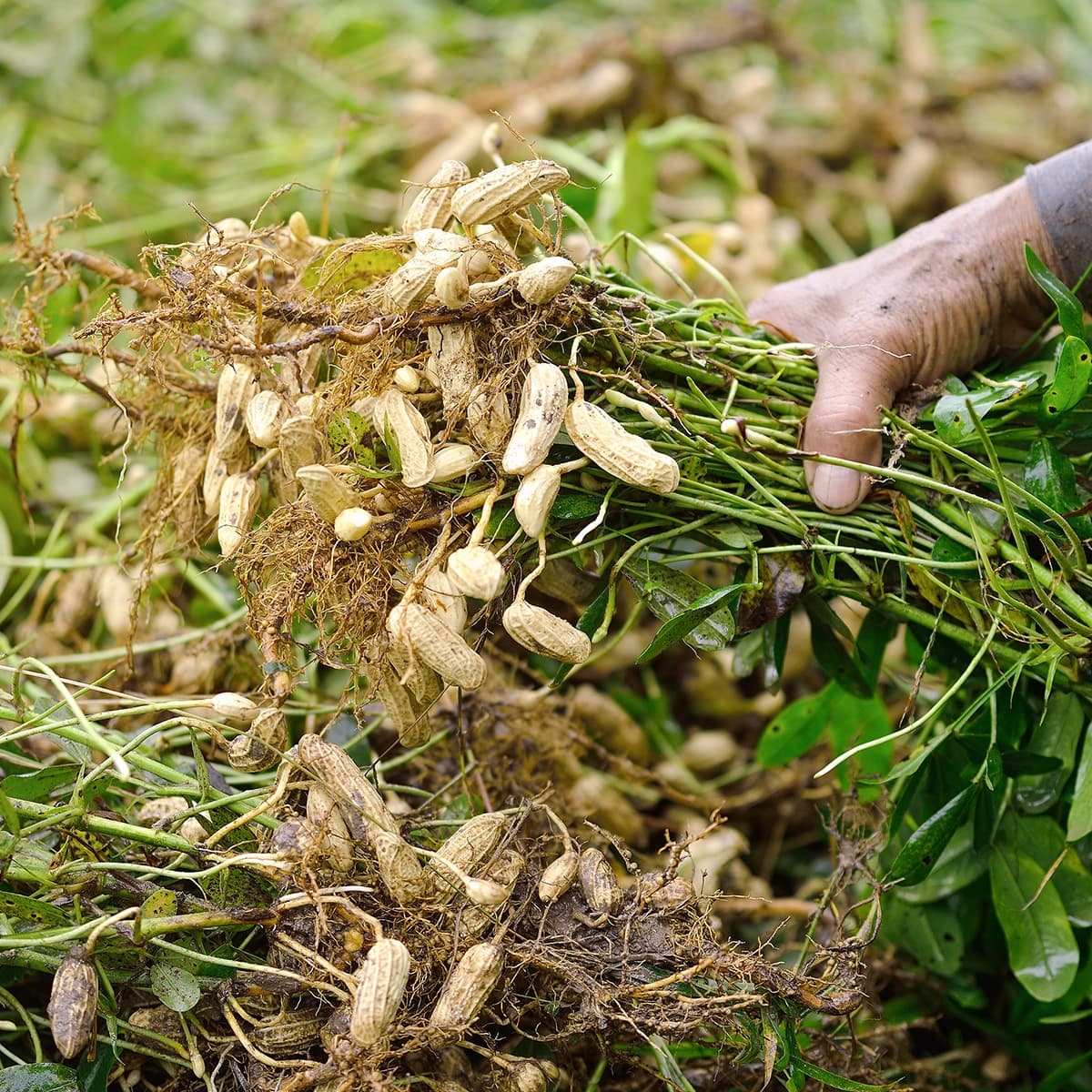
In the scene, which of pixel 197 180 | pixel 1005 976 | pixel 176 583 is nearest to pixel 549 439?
pixel 176 583

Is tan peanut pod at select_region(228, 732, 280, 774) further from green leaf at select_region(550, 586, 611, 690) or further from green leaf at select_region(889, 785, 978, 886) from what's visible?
green leaf at select_region(889, 785, 978, 886)

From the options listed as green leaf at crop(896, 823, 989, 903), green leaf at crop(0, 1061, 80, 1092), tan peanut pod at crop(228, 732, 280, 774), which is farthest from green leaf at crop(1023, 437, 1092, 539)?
green leaf at crop(0, 1061, 80, 1092)

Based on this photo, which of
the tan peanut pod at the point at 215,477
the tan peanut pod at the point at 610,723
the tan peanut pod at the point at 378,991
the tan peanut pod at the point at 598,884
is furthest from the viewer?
the tan peanut pod at the point at 610,723

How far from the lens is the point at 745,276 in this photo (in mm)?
1577

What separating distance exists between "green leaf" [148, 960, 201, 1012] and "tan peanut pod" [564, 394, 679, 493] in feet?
1.63

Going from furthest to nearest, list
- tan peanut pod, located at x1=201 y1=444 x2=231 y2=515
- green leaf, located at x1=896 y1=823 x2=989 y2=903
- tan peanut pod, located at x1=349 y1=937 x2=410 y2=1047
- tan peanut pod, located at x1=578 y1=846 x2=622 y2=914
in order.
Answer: green leaf, located at x1=896 y1=823 x2=989 y2=903 → tan peanut pod, located at x1=201 y1=444 x2=231 y2=515 → tan peanut pod, located at x1=578 y1=846 x2=622 y2=914 → tan peanut pod, located at x1=349 y1=937 x2=410 y2=1047

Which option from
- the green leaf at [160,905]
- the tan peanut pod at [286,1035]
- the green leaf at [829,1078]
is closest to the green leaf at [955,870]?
the green leaf at [829,1078]

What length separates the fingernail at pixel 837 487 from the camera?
866 millimetres

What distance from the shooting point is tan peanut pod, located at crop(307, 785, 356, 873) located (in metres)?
0.77

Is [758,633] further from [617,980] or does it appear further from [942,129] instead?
[942,129]

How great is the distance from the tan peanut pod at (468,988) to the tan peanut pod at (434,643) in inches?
7.8

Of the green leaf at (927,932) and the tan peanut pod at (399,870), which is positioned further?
the green leaf at (927,932)

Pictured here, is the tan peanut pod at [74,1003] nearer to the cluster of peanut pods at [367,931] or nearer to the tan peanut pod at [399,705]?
the cluster of peanut pods at [367,931]

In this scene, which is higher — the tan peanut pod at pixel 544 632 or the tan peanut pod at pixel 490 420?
the tan peanut pod at pixel 490 420
